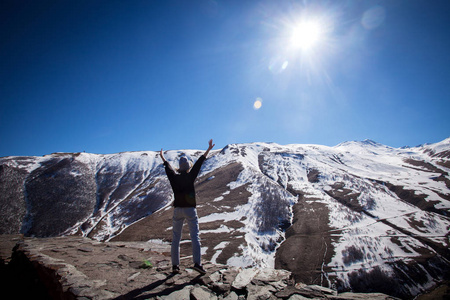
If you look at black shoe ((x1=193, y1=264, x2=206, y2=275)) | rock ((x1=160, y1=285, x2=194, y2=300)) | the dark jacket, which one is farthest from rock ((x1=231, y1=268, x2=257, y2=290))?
the dark jacket

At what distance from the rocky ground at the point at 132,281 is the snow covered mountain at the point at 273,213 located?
4887 cm

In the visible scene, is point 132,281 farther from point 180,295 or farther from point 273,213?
point 273,213

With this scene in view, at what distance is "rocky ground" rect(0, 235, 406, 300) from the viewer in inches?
221

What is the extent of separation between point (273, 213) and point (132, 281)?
286ft

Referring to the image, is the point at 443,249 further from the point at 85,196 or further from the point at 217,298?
the point at 85,196

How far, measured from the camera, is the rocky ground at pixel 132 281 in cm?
561

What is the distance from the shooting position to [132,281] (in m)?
6.50

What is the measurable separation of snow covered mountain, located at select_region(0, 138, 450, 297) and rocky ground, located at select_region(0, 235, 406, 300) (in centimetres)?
4887

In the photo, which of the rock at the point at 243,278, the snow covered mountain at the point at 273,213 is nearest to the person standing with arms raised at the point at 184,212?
the rock at the point at 243,278

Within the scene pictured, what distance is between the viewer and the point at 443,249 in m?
61.3

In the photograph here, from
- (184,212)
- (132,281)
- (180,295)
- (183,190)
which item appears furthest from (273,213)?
(180,295)

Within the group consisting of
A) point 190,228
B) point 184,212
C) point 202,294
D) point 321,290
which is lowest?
point 321,290

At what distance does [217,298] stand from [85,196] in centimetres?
14188

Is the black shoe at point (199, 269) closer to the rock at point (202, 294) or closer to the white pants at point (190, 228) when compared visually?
the white pants at point (190, 228)
